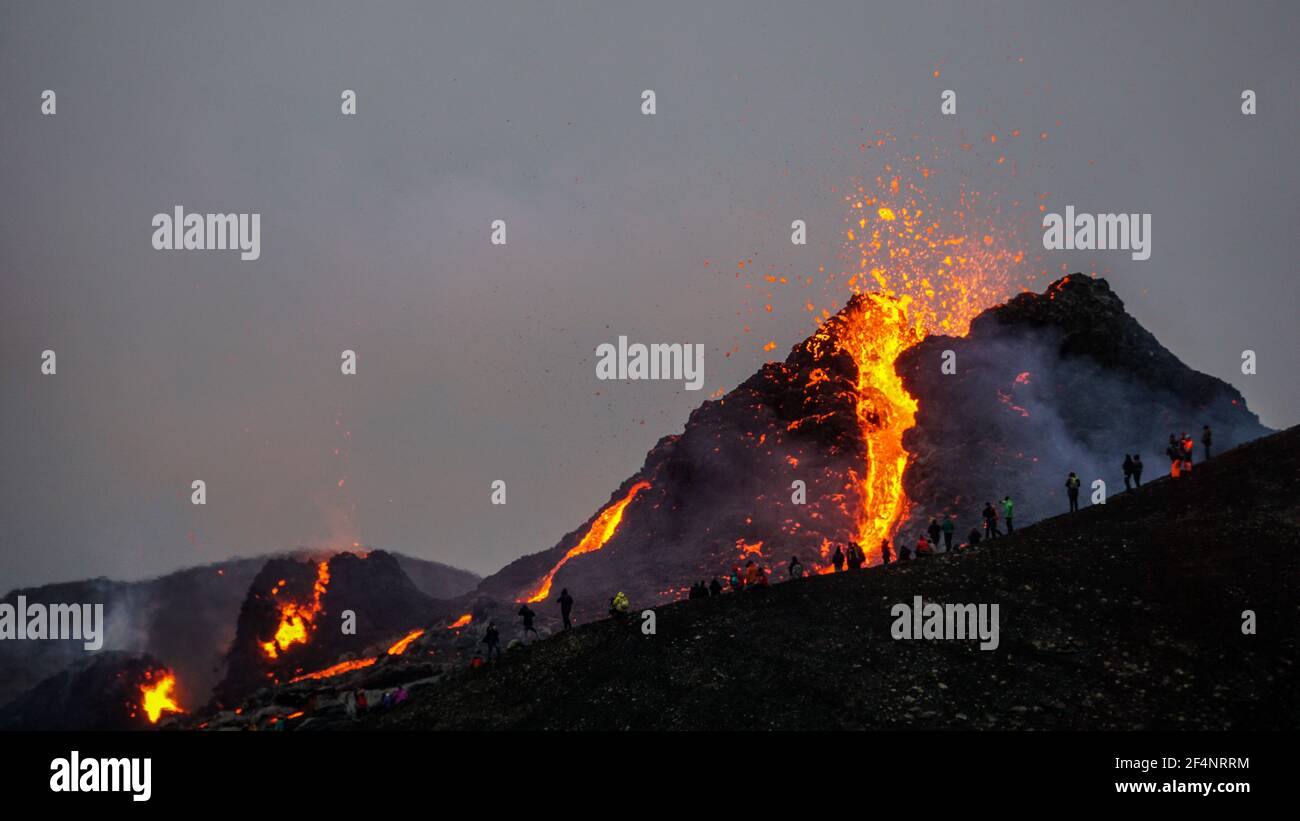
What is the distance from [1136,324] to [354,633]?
3680 inches

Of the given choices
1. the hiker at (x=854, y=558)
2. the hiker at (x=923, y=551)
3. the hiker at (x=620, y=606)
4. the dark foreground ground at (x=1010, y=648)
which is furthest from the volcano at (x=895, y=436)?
the hiker at (x=620, y=606)

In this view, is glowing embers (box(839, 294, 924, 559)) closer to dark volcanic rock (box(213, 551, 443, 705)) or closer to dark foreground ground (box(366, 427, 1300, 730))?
dark foreground ground (box(366, 427, 1300, 730))

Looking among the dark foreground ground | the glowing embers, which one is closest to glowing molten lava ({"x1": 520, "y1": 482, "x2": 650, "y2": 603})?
the glowing embers

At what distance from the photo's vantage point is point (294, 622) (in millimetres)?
115938

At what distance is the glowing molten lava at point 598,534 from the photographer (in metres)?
101

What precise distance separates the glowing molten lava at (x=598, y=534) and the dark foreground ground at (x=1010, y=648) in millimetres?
59441

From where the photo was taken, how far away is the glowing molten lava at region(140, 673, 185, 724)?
10750 cm

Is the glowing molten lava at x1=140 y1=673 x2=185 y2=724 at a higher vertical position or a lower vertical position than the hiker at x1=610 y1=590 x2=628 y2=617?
lower

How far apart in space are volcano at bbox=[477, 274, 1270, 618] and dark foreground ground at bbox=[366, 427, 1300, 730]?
35560 millimetres

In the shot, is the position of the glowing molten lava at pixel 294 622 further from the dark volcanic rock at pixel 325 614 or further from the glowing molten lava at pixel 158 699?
the glowing molten lava at pixel 158 699
